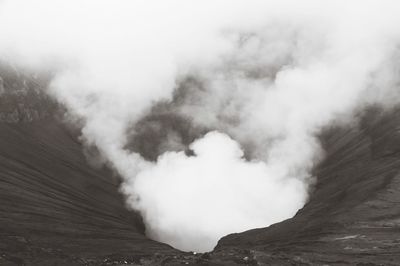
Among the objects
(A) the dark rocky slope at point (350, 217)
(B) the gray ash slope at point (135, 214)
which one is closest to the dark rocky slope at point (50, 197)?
(B) the gray ash slope at point (135, 214)

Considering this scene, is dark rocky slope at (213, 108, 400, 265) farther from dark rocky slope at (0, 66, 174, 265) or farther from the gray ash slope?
dark rocky slope at (0, 66, 174, 265)

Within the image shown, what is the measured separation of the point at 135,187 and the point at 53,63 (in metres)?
58.8

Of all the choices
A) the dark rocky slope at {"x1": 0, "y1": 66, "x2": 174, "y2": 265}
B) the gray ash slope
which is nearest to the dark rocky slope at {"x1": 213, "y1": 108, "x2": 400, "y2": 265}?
the gray ash slope

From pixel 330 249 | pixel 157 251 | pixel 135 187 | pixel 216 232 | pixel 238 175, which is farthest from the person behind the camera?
pixel 238 175

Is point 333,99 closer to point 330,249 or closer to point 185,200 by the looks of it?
point 185,200

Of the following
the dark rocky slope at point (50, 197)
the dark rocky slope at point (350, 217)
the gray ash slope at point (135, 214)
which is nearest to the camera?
the dark rocky slope at point (350, 217)

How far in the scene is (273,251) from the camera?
7569 centimetres

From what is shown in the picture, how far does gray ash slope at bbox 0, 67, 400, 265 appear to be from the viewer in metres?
71.8

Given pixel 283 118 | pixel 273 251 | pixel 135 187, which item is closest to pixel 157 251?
pixel 273 251

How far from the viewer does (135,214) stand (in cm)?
12438

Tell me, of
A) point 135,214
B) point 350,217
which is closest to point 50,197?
point 135,214

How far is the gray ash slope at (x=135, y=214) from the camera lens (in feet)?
236

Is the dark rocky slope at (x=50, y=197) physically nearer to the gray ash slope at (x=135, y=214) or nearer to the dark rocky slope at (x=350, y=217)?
the gray ash slope at (x=135, y=214)

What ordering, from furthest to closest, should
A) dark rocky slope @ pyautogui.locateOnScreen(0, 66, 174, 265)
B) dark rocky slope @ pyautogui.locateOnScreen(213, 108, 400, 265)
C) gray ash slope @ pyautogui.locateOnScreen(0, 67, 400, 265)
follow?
dark rocky slope @ pyautogui.locateOnScreen(0, 66, 174, 265)
gray ash slope @ pyautogui.locateOnScreen(0, 67, 400, 265)
dark rocky slope @ pyautogui.locateOnScreen(213, 108, 400, 265)
